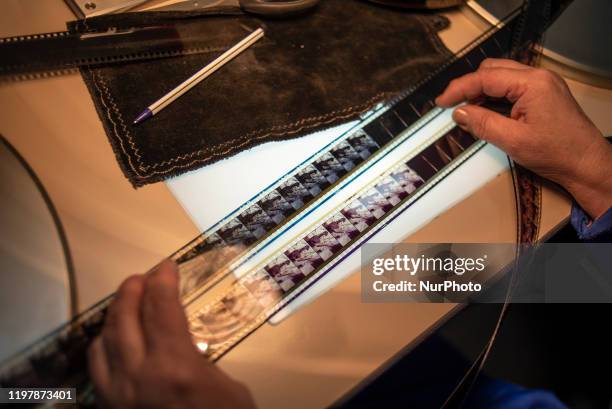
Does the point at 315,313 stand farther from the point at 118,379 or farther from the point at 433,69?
the point at 433,69

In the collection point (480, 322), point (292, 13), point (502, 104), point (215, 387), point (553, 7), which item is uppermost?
point (292, 13)

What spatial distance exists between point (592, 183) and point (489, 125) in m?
0.17

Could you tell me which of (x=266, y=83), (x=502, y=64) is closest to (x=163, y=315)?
(x=266, y=83)

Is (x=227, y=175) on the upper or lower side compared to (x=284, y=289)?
upper

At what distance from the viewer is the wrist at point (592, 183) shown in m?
0.73

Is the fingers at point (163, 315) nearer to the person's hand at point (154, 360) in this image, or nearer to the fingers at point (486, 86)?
the person's hand at point (154, 360)

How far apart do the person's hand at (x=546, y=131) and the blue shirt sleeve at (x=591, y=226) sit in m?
0.01

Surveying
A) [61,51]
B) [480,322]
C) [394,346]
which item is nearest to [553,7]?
[480,322]

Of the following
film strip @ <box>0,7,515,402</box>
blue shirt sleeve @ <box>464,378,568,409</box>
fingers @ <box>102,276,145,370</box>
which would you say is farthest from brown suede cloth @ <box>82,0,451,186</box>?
blue shirt sleeve @ <box>464,378,568,409</box>

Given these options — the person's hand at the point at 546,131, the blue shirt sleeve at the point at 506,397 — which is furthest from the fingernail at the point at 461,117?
the blue shirt sleeve at the point at 506,397

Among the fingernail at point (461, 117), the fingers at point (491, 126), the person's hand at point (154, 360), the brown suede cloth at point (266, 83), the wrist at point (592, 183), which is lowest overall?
the wrist at point (592, 183)

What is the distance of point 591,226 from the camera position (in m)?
0.73

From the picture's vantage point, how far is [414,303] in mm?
652

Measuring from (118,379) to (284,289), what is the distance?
0.72 feet
